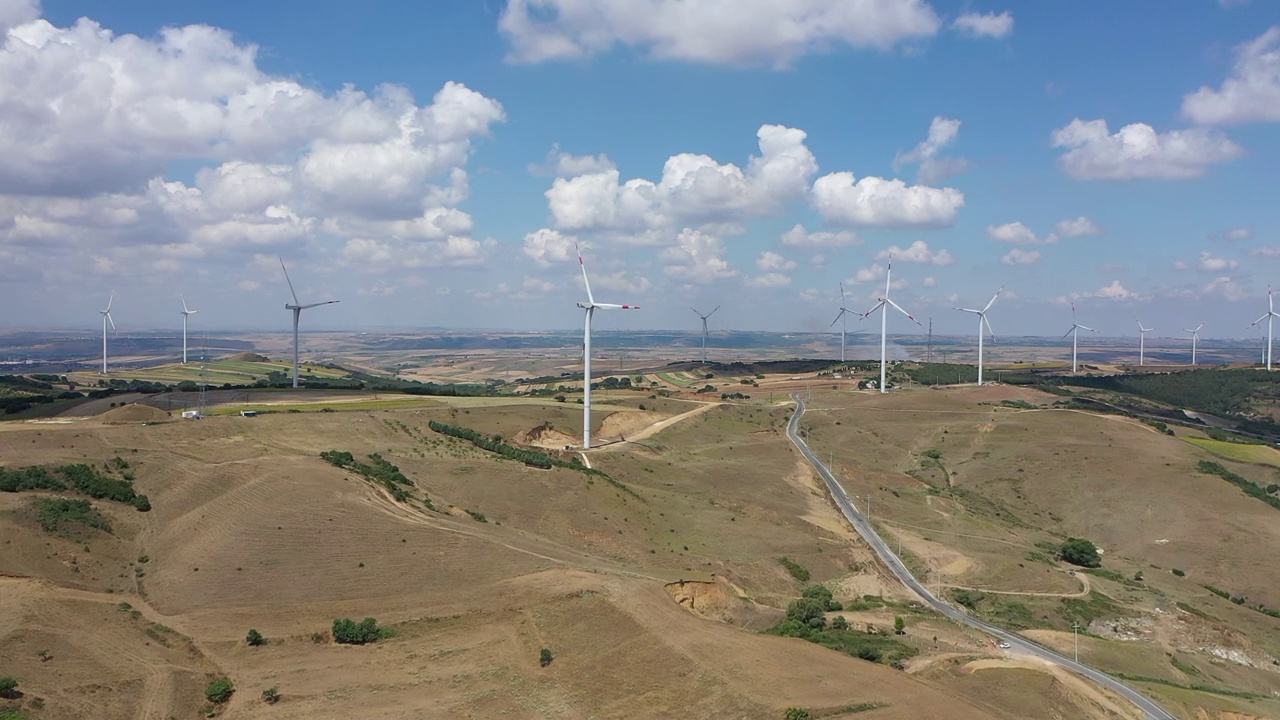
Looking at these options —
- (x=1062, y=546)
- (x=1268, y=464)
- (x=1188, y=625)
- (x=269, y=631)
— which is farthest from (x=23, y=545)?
(x=1268, y=464)

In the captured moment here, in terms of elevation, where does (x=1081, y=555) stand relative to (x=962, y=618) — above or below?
below

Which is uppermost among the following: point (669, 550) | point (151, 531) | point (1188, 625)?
point (151, 531)

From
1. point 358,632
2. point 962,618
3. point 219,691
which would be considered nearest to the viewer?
point 219,691

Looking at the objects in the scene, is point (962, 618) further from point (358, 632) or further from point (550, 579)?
point (358, 632)

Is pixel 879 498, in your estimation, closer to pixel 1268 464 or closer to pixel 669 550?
pixel 669 550

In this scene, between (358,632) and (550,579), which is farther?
(550,579)

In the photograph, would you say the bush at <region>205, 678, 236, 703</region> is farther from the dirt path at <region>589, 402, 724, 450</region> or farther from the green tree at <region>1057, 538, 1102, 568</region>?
the green tree at <region>1057, 538, 1102, 568</region>

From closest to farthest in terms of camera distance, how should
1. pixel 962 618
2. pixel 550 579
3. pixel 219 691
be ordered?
pixel 219 691 < pixel 550 579 < pixel 962 618

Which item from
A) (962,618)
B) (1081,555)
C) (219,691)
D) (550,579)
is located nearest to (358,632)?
(219,691)
